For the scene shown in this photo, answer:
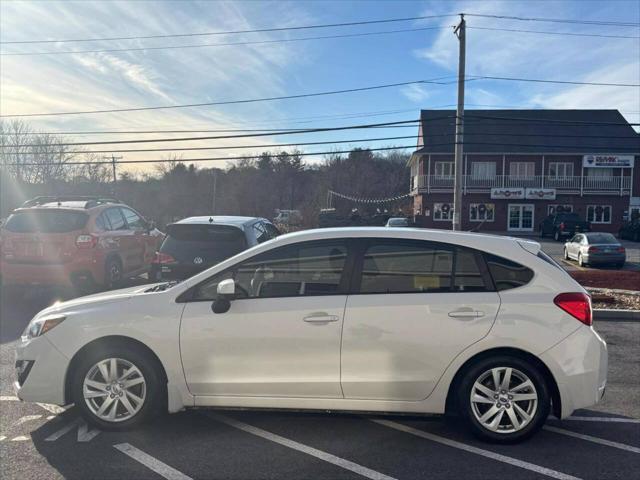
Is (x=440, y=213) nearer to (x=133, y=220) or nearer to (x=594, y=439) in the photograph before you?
(x=133, y=220)

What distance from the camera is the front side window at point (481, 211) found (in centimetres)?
4303

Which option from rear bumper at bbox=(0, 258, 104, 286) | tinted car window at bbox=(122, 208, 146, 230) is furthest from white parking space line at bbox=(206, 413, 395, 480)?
tinted car window at bbox=(122, 208, 146, 230)

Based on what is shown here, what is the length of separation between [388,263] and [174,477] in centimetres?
215

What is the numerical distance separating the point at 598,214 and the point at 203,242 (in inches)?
1733

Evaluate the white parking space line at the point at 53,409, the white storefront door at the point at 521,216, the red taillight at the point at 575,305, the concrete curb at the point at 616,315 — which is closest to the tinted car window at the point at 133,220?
the white parking space line at the point at 53,409

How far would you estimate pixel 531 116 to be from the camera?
45.3 meters

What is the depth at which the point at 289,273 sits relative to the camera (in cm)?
409

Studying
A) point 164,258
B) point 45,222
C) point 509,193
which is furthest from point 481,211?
point 164,258

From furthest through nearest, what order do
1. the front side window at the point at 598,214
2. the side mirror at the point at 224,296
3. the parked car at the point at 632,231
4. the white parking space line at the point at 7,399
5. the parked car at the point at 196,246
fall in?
the front side window at the point at 598,214
the parked car at the point at 632,231
the parked car at the point at 196,246
the white parking space line at the point at 7,399
the side mirror at the point at 224,296

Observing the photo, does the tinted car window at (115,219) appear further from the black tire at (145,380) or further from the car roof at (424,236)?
the car roof at (424,236)

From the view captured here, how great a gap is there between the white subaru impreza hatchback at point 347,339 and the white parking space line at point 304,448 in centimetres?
27

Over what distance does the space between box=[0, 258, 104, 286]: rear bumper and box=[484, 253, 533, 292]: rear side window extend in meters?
7.23

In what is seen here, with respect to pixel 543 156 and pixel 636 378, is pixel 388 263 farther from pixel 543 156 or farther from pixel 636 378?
pixel 543 156

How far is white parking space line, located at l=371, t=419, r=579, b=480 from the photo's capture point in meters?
3.44
